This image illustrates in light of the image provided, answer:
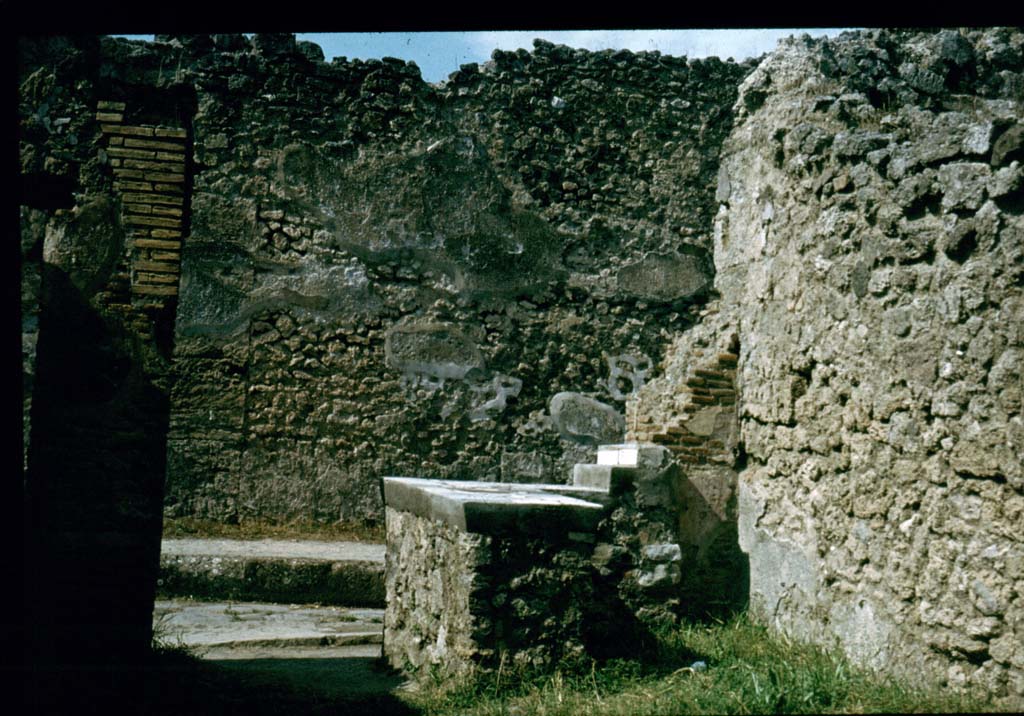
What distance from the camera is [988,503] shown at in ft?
10.7

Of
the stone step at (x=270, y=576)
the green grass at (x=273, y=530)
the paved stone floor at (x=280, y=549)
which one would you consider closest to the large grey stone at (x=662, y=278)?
the green grass at (x=273, y=530)

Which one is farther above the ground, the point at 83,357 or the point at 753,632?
the point at 83,357

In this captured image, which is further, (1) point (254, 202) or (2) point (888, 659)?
(1) point (254, 202)

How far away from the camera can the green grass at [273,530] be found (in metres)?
7.57

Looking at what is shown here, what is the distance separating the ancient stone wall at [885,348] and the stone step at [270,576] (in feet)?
8.03

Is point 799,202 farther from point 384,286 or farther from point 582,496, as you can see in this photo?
point 384,286

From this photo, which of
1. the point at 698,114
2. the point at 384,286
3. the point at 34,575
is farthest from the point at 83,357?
the point at 698,114

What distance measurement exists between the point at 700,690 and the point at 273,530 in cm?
499

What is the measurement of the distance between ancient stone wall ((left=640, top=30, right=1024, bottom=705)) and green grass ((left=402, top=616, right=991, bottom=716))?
0.67 ft

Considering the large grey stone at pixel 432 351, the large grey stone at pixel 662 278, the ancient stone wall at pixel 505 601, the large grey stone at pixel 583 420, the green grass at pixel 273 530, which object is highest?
the large grey stone at pixel 662 278

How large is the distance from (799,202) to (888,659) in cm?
226

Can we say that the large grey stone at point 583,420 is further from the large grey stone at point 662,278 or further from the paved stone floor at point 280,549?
the paved stone floor at point 280,549

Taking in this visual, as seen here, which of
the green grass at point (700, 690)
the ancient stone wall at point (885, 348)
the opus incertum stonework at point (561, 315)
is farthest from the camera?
the opus incertum stonework at point (561, 315)

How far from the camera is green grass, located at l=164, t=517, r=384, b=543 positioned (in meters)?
7.57
